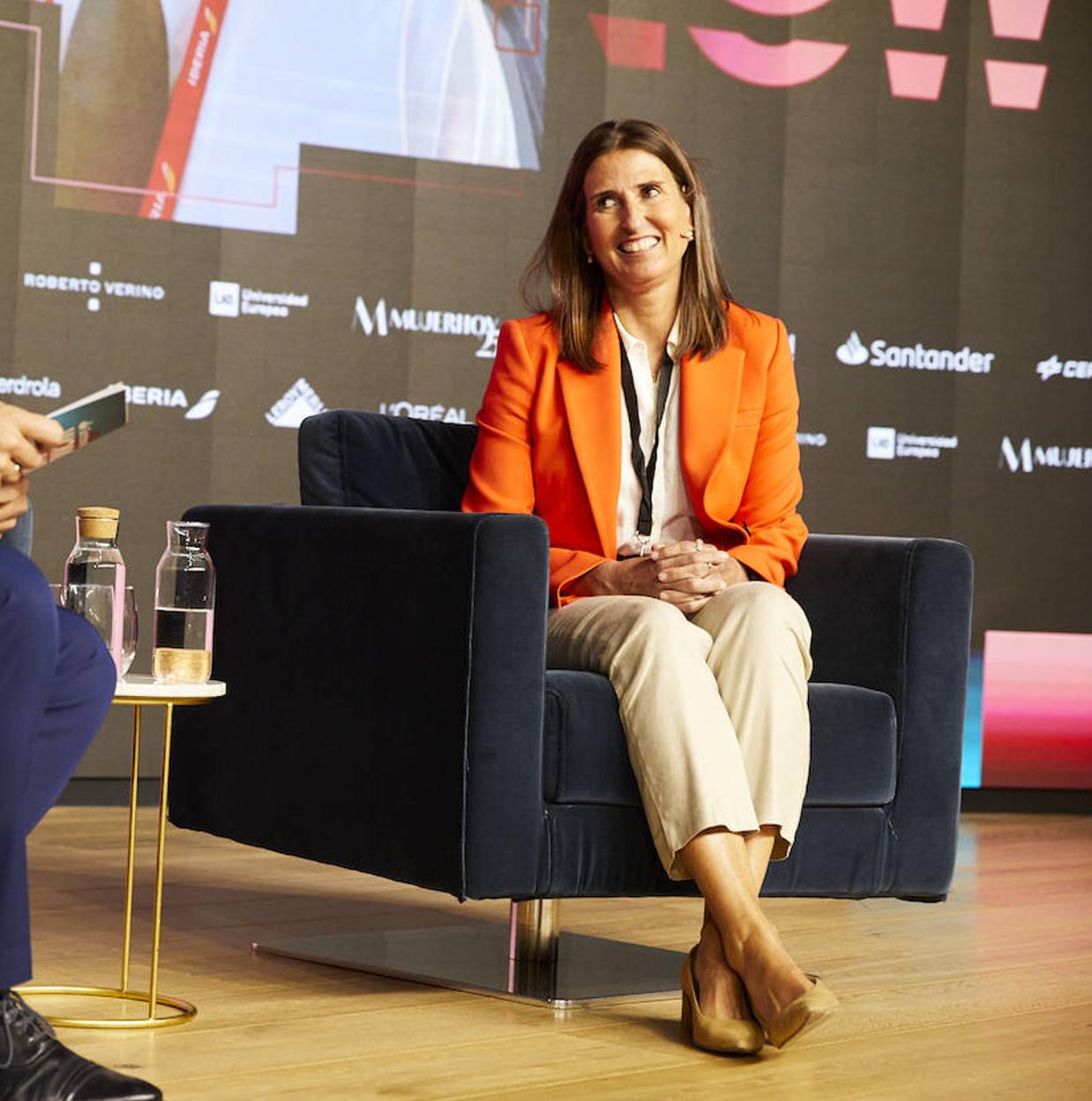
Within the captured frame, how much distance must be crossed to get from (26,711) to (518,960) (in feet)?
3.60

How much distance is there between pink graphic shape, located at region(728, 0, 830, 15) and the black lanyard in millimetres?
2498

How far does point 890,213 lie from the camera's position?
5207mm

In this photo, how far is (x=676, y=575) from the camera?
2625 mm

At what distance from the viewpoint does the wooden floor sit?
2127mm

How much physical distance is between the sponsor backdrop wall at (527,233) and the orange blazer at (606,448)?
1716 mm

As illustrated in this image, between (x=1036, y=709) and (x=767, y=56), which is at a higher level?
(x=767, y=56)

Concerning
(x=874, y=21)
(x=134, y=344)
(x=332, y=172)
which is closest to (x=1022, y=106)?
(x=874, y=21)

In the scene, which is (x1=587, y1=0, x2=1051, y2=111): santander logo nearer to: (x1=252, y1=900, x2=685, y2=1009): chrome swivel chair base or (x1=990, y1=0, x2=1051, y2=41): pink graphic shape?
(x1=990, y1=0, x2=1051, y2=41): pink graphic shape

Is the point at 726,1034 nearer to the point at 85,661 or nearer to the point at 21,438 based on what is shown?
the point at 85,661

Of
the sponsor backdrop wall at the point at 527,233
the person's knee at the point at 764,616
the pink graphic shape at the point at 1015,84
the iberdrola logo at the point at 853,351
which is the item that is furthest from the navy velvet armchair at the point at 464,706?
the pink graphic shape at the point at 1015,84

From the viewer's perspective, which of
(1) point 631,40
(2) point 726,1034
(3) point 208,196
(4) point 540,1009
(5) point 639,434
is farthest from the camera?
(1) point 631,40

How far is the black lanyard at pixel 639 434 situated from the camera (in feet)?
9.30

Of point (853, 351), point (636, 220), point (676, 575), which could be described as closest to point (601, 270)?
point (636, 220)

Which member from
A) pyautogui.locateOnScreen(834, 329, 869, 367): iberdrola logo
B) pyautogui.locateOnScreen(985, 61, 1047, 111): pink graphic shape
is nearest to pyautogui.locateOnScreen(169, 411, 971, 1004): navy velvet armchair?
pyautogui.locateOnScreen(834, 329, 869, 367): iberdrola logo
